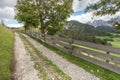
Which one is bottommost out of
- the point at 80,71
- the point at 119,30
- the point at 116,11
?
the point at 80,71

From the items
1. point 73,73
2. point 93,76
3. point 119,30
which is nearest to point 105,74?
point 93,76

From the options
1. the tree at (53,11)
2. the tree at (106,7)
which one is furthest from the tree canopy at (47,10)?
the tree at (106,7)

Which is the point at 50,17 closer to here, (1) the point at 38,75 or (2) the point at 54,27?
(2) the point at 54,27

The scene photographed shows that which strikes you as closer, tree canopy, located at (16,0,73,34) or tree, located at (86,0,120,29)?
tree, located at (86,0,120,29)

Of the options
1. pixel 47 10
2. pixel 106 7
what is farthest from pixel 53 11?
pixel 106 7

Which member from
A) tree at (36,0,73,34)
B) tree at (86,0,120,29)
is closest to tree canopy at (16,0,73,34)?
tree at (36,0,73,34)

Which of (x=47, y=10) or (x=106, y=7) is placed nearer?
(x=106, y=7)

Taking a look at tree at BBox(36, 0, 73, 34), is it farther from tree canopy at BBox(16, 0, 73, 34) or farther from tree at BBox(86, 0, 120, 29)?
tree at BBox(86, 0, 120, 29)

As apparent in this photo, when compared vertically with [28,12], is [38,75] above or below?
below

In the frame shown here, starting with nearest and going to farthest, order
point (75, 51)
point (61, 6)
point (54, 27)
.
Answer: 1. point (75, 51)
2. point (61, 6)
3. point (54, 27)

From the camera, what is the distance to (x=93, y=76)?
29.1ft

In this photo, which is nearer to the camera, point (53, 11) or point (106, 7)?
point (106, 7)

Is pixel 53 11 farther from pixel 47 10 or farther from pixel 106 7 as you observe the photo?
pixel 106 7

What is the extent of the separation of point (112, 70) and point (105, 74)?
841 millimetres
